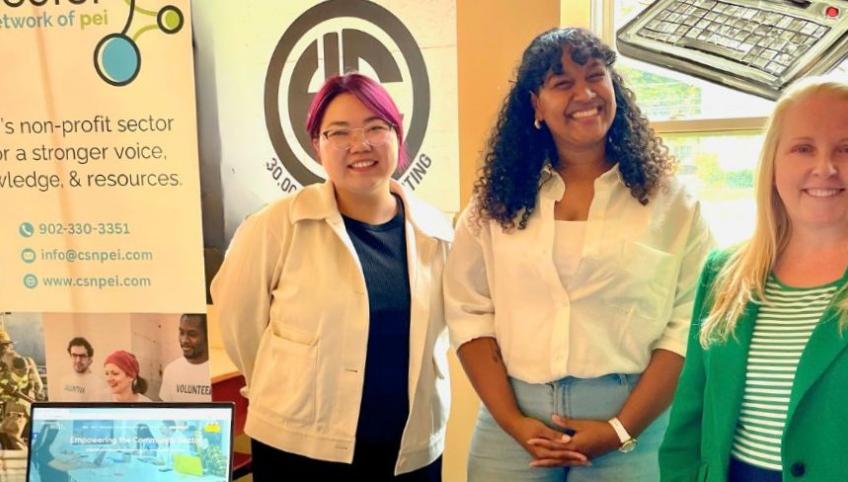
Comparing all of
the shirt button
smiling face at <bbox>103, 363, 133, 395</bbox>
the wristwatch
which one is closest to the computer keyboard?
the wristwatch

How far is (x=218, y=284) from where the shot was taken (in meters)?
1.88

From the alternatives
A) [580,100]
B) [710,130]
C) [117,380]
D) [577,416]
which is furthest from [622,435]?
[117,380]

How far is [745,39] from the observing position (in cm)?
219

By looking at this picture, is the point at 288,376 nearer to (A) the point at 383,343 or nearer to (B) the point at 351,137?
(A) the point at 383,343

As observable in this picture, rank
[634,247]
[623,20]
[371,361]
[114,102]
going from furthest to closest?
1. [623,20]
2. [114,102]
3. [371,361]
4. [634,247]

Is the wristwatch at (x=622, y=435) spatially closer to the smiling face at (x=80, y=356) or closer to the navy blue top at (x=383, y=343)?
the navy blue top at (x=383, y=343)

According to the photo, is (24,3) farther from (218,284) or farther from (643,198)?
(643,198)

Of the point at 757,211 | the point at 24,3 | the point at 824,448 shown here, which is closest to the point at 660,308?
the point at 757,211

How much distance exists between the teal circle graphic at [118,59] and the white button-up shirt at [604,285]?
1221 mm

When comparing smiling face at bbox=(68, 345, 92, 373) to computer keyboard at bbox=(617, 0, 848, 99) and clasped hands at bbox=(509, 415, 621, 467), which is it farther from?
computer keyboard at bbox=(617, 0, 848, 99)

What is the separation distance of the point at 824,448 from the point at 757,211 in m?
0.43

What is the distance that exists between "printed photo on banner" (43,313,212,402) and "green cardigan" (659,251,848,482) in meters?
1.43

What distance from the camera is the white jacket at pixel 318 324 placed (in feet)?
5.63

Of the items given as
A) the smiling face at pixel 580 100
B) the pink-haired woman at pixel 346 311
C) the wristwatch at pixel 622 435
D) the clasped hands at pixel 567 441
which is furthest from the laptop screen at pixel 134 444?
the smiling face at pixel 580 100
